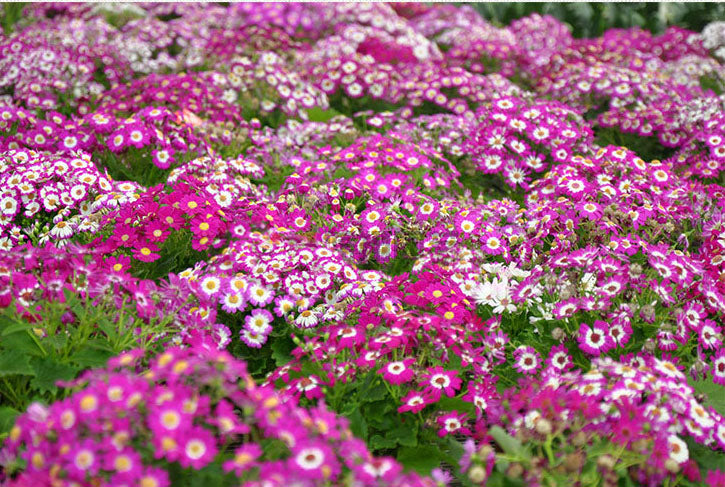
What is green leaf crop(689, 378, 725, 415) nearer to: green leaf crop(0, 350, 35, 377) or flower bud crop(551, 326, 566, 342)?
flower bud crop(551, 326, 566, 342)

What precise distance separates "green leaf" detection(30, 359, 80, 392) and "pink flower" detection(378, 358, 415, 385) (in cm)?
104

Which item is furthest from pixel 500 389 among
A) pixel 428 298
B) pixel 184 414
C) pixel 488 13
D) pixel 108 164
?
pixel 488 13

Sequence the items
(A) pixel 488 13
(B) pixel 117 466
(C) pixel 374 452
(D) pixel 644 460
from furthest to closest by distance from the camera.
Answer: (A) pixel 488 13, (C) pixel 374 452, (D) pixel 644 460, (B) pixel 117 466

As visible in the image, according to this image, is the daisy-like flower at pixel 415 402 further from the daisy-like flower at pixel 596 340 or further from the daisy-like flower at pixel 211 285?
the daisy-like flower at pixel 211 285

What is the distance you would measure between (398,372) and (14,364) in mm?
1273

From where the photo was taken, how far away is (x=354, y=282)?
3.02 meters

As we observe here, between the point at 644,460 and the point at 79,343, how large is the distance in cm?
185

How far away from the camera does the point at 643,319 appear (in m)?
2.62

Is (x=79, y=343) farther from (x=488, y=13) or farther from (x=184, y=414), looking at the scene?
(x=488, y=13)

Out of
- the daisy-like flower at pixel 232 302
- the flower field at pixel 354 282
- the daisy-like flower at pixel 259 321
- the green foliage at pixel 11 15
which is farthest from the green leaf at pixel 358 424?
the green foliage at pixel 11 15

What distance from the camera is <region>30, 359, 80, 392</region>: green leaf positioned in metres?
2.15

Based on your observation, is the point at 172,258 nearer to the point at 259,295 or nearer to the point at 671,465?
the point at 259,295

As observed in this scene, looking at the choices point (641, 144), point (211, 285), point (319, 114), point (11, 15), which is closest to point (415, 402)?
point (211, 285)

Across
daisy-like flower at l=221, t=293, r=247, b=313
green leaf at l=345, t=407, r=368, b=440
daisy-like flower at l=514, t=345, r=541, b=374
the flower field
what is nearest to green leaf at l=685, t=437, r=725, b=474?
the flower field
